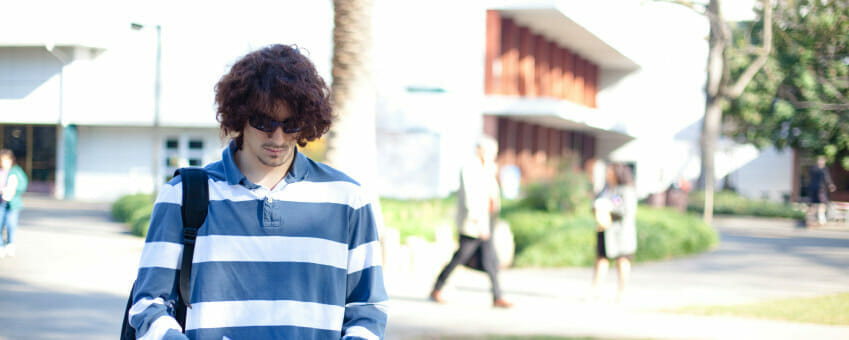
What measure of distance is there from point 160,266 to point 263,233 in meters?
0.27

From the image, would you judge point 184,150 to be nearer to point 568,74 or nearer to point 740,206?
point 568,74

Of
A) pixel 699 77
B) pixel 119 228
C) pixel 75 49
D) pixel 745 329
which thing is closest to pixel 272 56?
pixel 745 329

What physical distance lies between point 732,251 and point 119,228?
44.4 feet

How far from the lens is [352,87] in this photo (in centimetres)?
944

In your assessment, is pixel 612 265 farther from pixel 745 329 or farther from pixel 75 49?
pixel 75 49

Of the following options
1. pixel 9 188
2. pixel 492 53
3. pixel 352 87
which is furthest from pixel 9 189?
pixel 492 53

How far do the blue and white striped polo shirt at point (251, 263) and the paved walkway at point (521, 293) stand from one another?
525 cm

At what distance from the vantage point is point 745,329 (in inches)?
325

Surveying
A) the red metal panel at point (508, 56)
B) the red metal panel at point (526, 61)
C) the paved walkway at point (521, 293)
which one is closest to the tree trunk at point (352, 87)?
the paved walkway at point (521, 293)

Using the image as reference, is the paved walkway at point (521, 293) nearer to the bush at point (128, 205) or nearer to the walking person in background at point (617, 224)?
the walking person in background at point (617, 224)

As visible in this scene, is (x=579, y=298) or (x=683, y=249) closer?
(x=579, y=298)

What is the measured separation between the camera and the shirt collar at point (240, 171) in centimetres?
233

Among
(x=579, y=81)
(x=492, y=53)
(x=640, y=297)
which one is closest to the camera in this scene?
(x=640, y=297)

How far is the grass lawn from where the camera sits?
8992mm
